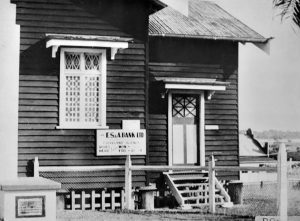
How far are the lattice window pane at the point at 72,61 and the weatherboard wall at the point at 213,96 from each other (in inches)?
116

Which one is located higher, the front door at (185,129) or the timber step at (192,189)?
the front door at (185,129)

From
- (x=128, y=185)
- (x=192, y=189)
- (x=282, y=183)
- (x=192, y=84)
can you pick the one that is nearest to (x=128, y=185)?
(x=128, y=185)

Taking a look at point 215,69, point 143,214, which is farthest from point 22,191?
point 215,69

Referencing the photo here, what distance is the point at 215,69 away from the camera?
17.3 metres

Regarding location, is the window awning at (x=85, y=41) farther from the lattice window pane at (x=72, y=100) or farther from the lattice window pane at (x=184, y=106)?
the lattice window pane at (x=184, y=106)

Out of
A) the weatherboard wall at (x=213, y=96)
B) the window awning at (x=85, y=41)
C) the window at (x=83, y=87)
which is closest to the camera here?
the window awning at (x=85, y=41)

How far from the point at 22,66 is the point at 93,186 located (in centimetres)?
286

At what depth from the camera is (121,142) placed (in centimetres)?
1410

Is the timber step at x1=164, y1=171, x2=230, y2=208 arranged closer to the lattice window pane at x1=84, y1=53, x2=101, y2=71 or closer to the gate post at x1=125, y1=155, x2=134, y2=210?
the gate post at x1=125, y1=155, x2=134, y2=210

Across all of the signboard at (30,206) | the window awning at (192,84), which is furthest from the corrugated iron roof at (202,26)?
the signboard at (30,206)

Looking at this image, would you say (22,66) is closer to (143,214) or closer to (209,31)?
(143,214)

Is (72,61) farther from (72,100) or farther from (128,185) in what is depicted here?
(128,185)

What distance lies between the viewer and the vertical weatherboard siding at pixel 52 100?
1359cm

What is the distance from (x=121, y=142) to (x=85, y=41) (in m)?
2.23
